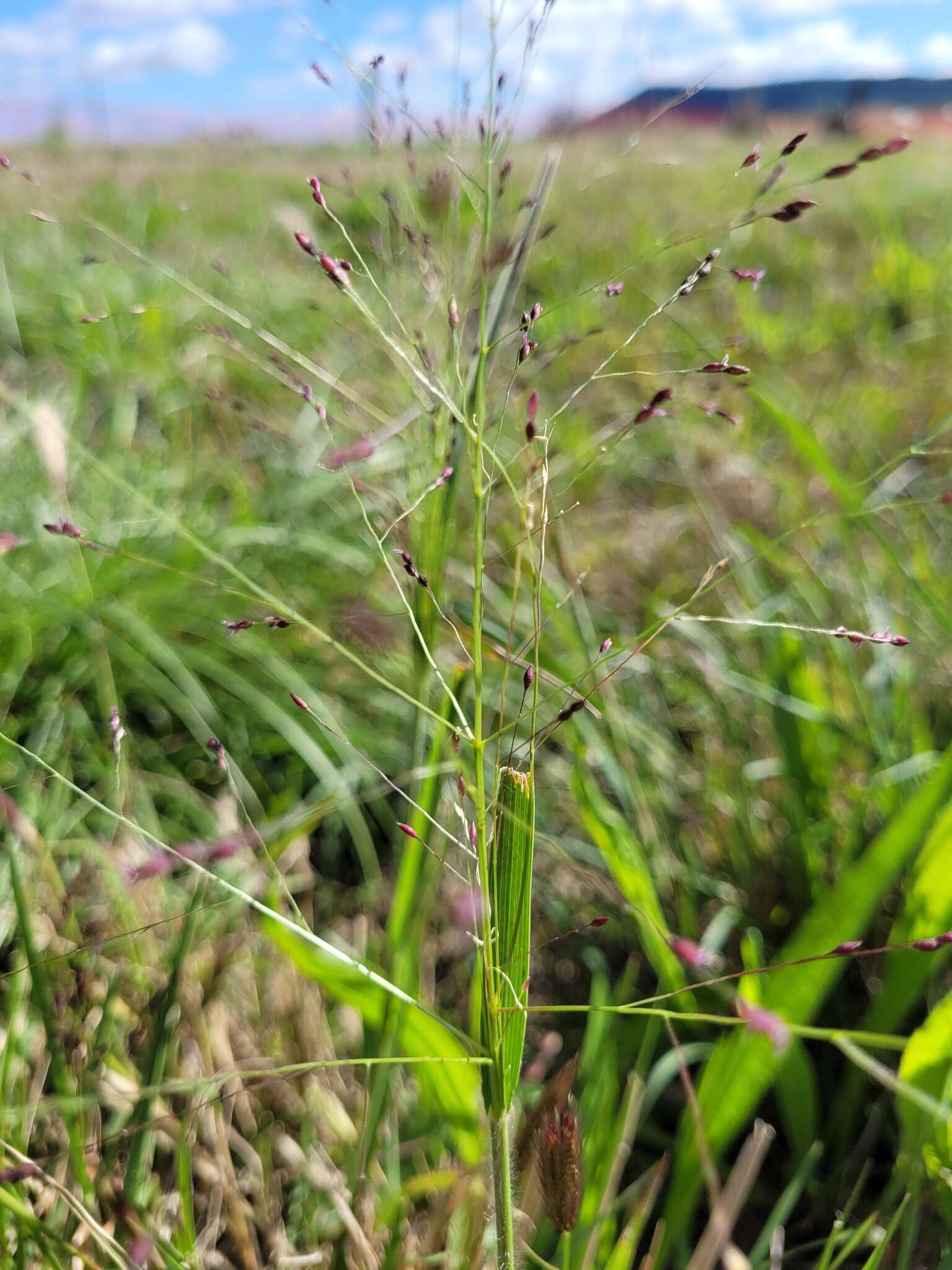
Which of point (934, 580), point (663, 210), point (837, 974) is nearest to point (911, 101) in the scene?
point (663, 210)

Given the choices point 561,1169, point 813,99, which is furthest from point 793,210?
point 813,99

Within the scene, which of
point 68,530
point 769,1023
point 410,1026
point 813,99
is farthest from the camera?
point 813,99

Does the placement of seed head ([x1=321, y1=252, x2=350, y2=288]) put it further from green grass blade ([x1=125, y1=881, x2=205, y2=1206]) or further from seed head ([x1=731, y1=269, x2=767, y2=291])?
green grass blade ([x1=125, y1=881, x2=205, y2=1206])

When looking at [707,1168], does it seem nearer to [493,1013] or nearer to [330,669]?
[493,1013]

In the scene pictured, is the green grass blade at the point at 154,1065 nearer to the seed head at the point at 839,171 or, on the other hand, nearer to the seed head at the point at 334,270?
the seed head at the point at 334,270

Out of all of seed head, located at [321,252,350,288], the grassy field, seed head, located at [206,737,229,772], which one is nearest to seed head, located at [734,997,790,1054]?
the grassy field

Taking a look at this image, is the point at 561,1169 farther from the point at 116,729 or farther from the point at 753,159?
the point at 753,159
